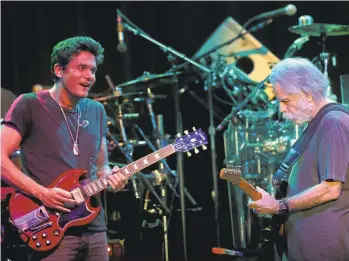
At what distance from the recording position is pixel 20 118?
3.15 metres

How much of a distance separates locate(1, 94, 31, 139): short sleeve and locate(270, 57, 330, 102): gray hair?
5.07 ft

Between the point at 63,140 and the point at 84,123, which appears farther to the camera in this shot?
the point at 84,123

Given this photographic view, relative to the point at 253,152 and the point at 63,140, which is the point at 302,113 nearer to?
the point at 63,140

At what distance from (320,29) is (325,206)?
111 inches

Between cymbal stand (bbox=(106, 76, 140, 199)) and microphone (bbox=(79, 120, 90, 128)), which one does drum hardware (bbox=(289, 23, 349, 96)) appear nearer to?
cymbal stand (bbox=(106, 76, 140, 199))

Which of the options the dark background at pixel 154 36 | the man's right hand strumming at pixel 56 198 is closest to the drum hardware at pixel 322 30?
the dark background at pixel 154 36

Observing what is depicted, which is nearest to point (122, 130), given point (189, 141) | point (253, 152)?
point (253, 152)

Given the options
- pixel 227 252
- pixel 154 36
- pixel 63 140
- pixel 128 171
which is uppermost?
pixel 154 36

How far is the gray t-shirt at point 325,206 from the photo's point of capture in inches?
106

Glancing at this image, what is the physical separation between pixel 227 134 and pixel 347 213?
9.47 ft

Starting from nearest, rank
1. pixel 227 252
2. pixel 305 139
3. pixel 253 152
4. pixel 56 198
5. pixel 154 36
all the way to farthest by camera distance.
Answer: pixel 305 139 → pixel 56 198 → pixel 227 252 → pixel 253 152 → pixel 154 36

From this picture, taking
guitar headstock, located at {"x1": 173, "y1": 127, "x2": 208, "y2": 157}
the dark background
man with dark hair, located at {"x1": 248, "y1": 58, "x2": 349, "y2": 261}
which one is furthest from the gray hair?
the dark background

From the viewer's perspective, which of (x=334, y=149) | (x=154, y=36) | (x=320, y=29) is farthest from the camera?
(x=154, y=36)

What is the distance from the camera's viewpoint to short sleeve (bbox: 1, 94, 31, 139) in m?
3.14
